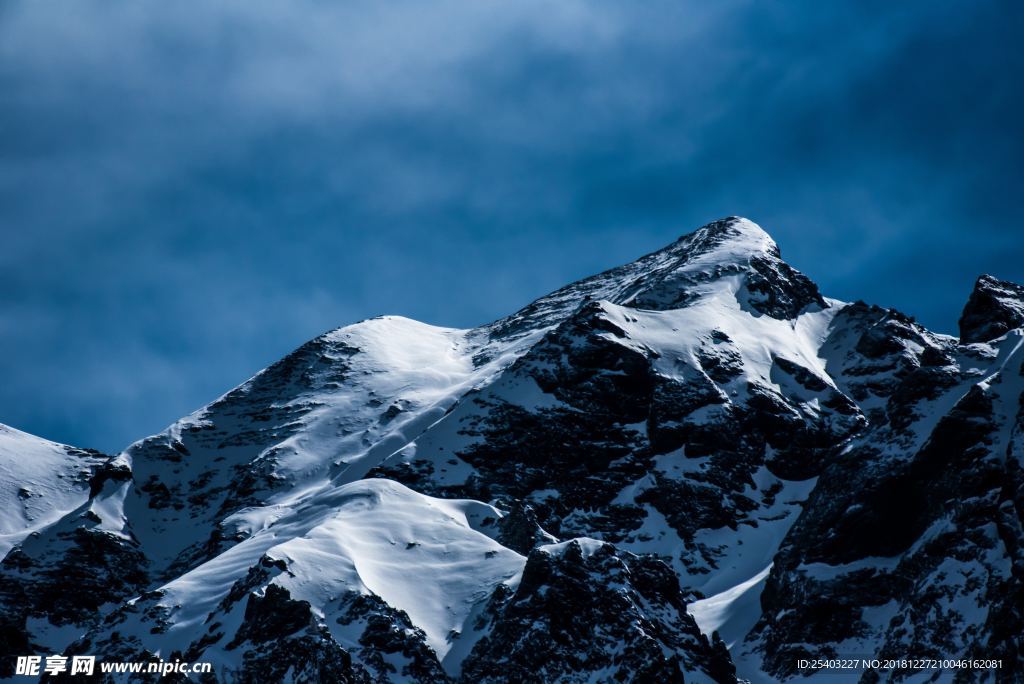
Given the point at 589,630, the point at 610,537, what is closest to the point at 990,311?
the point at 610,537

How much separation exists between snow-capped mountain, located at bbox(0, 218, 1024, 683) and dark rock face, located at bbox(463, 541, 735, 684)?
20 centimetres

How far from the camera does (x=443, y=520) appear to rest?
446 ft

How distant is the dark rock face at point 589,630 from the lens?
10994 cm

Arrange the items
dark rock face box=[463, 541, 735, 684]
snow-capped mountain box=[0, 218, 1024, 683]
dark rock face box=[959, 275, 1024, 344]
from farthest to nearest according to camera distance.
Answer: dark rock face box=[959, 275, 1024, 344]
snow-capped mountain box=[0, 218, 1024, 683]
dark rock face box=[463, 541, 735, 684]

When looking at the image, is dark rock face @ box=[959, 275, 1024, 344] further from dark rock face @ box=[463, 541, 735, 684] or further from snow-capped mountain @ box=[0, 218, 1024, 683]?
dark rock face @ box=[463, 541, 735, 684]

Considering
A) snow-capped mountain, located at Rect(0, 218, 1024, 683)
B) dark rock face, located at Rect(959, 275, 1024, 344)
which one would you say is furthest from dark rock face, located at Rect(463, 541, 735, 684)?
dark rock face, located at Rect(959, 275, 1024, 344)

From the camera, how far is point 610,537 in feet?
539

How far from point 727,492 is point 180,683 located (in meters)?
81.3

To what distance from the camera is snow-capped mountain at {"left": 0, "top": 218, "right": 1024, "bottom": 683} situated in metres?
113

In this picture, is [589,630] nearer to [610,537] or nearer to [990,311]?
[610,537]

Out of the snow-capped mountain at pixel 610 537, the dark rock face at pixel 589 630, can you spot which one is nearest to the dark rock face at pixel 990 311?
the snow-capped mountain at pixel 610 537

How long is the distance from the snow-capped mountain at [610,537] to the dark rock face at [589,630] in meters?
0.20

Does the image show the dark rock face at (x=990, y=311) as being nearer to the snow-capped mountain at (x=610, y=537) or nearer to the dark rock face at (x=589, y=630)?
the snow-capped mountain at (x=610, y=537)

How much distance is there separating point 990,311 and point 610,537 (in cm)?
6426
